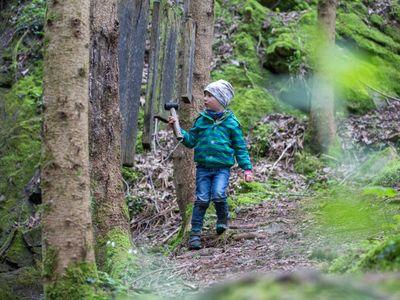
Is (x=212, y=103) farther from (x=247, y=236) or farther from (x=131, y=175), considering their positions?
(x=131, y=175)

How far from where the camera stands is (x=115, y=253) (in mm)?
5523

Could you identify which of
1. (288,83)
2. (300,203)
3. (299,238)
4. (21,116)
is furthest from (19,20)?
(299,238)

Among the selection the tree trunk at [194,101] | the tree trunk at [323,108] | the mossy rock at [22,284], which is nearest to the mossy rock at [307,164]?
the tree trunk at [323,108]

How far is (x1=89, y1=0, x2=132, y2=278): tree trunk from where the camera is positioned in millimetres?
5816

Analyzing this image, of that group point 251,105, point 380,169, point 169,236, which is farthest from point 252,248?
point 251,105

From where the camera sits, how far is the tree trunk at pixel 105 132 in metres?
5.82

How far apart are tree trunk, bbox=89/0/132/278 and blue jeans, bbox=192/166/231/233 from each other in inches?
42.3

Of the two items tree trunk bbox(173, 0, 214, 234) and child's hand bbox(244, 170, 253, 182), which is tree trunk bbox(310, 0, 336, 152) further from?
child's hand bbox(244, 170, 253, 182)

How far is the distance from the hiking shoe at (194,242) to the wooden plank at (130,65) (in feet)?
3.37

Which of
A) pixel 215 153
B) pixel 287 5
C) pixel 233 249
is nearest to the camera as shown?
pixel 233 249

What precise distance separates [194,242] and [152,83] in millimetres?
1775

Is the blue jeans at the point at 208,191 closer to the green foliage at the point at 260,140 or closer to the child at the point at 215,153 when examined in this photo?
the child at the point at 215,153

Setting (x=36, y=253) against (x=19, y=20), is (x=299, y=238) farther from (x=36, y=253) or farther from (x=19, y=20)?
(x=19, y=20)

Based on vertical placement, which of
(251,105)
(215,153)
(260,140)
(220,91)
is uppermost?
(220,91)
